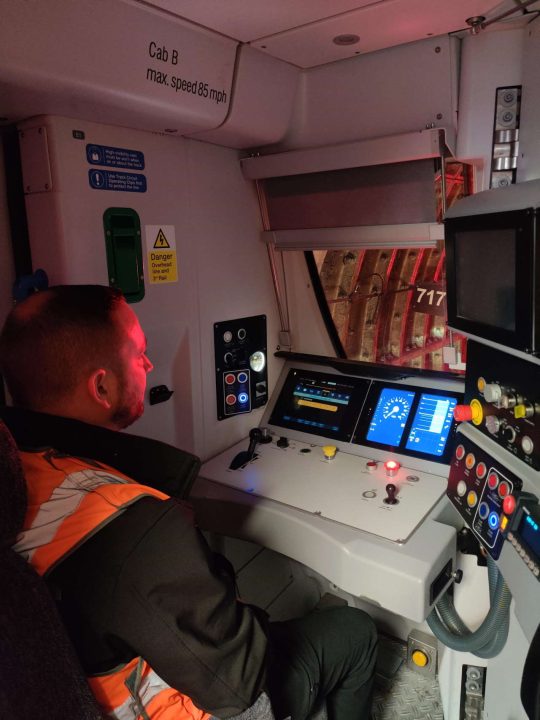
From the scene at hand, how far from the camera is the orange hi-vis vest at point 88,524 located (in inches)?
46.9

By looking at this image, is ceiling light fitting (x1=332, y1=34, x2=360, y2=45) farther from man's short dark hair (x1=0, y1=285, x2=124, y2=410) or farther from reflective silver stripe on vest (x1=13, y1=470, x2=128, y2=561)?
reflective silver stripe on vest (x1=13, y1=470, x2=128, y2=561)

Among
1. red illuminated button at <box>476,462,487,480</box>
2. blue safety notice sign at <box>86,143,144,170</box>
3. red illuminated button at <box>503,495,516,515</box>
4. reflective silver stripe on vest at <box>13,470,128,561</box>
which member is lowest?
red illuminated button at <box>503,495,516,515</box>

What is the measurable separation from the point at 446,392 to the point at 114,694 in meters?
1.83

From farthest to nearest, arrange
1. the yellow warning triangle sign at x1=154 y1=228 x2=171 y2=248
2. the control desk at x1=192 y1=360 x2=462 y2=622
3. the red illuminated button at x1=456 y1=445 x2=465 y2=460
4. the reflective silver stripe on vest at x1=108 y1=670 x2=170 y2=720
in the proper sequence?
Result: the yellow warning triangle sign at x1=154 y1=228 x2=171 y2=248, the control desk at x1=192 y1=360 x2=462 y2=622, the red illuminated button at x1=456 y1=445 x2=465 y2=460, the reflective silver stripe on vest at x1=108 y1=670 x2=170 y2=720

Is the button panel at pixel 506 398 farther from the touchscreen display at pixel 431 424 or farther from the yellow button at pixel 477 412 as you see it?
the touchscreen display at pixel 431 424

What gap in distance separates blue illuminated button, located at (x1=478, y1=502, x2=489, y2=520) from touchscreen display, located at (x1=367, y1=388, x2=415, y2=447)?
2.92 feet

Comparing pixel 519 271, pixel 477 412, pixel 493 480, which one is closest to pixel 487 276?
pixel 519 271

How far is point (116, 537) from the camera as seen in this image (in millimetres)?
1229

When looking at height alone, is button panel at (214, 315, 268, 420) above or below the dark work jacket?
above

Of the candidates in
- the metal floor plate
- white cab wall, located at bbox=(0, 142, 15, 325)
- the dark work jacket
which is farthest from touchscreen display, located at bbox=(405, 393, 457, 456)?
white cab wall, located at bbox=(0, 142, 15, 325)

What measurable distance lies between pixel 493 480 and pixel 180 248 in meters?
1.60

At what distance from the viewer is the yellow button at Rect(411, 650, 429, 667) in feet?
8.68

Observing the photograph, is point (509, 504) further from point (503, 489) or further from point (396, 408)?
point (396, 408)

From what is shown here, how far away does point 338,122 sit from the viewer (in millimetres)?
2434
